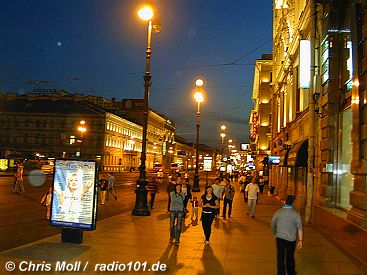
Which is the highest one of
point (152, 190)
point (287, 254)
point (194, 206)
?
point (152, 190)

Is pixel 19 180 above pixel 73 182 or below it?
below

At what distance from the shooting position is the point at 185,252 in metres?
10.6

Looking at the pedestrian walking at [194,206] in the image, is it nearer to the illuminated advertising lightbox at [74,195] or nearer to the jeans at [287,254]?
the illuminated advertising lightbox at [74,195]

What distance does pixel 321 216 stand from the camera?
14.7m

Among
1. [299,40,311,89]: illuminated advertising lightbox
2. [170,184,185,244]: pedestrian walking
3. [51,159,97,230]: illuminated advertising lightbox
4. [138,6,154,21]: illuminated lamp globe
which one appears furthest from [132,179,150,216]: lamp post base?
[299,40,311,89]: illuminated advertising lightbox

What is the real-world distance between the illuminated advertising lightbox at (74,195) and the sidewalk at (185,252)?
1.91ft

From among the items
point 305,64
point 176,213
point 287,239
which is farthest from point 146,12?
point 287,239

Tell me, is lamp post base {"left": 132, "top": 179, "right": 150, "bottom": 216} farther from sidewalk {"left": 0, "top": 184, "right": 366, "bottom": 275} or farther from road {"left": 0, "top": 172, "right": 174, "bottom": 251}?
sidewalk {"left": 0, "top": 184, "right": 366, "bottom": 275}

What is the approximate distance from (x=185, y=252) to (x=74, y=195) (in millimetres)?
3033

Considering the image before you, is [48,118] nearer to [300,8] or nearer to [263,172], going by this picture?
[263,172]

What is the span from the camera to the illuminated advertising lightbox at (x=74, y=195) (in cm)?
1102

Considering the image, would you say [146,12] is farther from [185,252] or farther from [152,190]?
[185,252]

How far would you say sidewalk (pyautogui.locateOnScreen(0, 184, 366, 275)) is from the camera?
9.03 m

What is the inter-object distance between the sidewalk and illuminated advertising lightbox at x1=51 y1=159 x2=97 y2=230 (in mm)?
583
